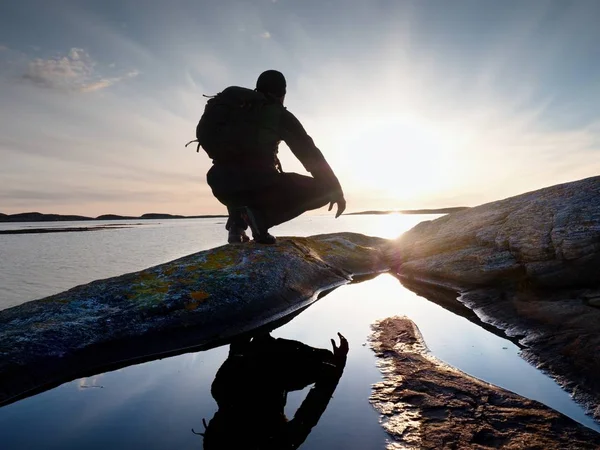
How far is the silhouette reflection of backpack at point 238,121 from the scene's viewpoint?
5.91 m

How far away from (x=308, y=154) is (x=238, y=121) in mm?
1319

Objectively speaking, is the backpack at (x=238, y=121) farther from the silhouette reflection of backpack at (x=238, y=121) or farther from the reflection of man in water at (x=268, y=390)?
the reflection of man in water at (x=268, y=390)

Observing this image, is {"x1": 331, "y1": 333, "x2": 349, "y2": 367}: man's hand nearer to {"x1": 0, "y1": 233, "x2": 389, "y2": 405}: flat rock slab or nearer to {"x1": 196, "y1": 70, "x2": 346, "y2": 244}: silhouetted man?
{"x1": 0, "y1": 233, "x2": 389, "y2": 405}: flat rock slab

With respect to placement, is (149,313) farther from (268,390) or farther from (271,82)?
(271,82)

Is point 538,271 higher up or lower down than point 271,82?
lower down

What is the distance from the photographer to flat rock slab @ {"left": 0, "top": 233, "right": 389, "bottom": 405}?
12.0 feet

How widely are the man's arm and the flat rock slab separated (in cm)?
157

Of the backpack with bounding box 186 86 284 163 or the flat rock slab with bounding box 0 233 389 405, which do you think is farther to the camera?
the backpack with bounding box 186 86 284 163

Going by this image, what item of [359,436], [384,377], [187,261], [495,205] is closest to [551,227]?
[495,205]

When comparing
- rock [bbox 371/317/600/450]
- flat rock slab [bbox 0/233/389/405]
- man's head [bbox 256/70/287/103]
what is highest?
man's head [bbox 256/70/287/103]

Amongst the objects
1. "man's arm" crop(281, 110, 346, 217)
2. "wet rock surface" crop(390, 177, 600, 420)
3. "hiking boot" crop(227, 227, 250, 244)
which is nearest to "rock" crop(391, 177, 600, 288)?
"wet rock surface" crop(390, 177, 600, 420)

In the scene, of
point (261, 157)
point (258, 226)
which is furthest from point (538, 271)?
point (261, 157)

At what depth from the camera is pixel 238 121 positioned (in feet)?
19.5

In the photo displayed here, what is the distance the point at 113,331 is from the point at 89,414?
1443 mm
